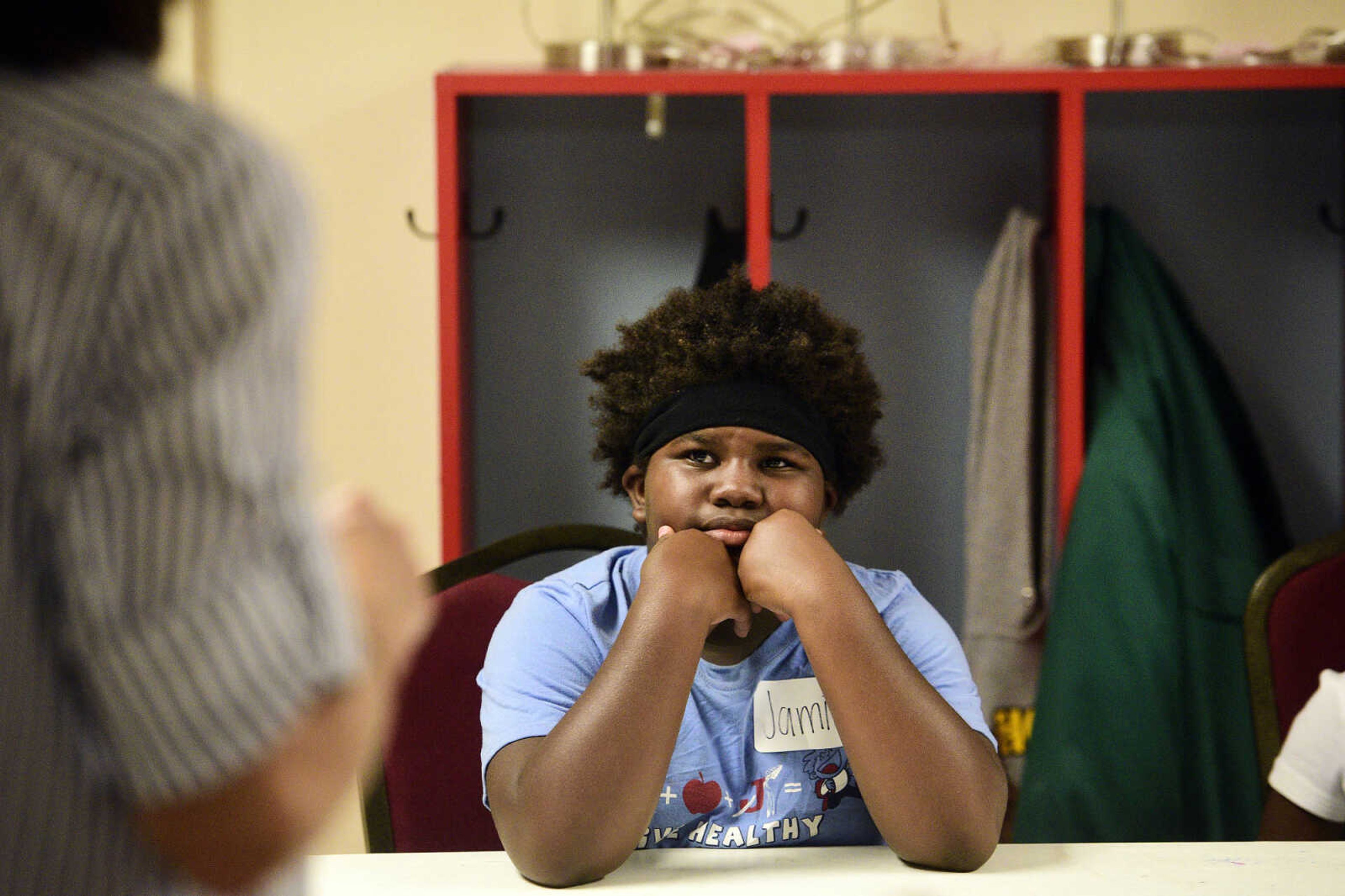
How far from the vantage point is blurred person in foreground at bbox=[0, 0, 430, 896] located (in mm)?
346

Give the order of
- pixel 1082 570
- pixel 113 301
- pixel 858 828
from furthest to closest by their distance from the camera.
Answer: pixel 1082 570
pixel 858 828
pixel 113 301

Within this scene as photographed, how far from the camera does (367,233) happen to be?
2588mm

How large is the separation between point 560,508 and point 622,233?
59 centimetres

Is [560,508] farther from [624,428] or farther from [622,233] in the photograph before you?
[624,428]

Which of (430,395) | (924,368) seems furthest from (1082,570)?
(430,395)

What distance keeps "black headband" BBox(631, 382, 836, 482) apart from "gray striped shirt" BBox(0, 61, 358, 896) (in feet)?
3.15

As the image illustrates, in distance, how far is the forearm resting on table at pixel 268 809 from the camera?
36 cm

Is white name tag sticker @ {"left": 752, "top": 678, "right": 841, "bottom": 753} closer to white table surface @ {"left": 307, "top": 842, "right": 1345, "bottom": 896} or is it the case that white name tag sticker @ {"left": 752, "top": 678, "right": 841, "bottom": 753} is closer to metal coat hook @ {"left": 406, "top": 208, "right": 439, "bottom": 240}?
white table surface @ {"left": 307, "top": 842, "right": 1345, "bottom": 896}

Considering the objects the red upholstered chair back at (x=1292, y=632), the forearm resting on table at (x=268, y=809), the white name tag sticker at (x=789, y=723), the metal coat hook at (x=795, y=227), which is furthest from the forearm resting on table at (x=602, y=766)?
the metal coat hook at (x=795, y=227)

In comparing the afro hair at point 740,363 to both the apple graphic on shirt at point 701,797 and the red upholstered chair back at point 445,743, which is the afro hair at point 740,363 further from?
the apple graphic on shirt at point 701,797

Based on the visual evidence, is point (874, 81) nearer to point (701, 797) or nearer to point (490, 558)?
point (490, 558)

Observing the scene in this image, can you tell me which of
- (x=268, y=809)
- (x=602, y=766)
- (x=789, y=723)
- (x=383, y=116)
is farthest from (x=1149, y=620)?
(x=268, y=809)

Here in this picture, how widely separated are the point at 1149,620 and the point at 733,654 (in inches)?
43.0

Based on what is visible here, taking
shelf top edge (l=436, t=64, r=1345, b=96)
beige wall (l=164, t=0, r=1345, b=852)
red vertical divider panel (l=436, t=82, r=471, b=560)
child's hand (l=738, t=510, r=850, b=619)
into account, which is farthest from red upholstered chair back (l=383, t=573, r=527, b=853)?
beige wall (l=164, t=0, r=1345, b=852)
